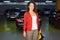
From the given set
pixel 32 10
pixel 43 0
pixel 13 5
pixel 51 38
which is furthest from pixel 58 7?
pixel 32 10

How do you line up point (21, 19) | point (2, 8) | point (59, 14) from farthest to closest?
point (2, 8) → point (59, 14) → point (21, 19)

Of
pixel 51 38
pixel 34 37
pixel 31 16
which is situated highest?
pixel 31 16

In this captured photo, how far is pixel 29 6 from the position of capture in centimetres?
558

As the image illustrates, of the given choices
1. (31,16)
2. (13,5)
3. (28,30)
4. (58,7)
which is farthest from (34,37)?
(13,5)

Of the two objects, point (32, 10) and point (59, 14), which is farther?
point (59, 14)

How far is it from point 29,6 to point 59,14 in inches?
401

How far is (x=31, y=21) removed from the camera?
552cm

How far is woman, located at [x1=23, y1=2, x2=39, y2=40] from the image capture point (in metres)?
5.53

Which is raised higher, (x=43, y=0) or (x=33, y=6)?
(x=33, y=6)

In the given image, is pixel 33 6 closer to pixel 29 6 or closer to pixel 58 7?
pixel 29 6

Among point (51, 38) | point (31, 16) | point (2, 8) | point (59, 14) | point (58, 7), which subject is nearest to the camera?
point (31, 16)

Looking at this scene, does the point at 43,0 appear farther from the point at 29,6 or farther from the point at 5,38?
the point at 29,6

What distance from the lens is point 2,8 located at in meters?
23.4

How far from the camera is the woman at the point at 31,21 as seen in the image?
5.53 m
